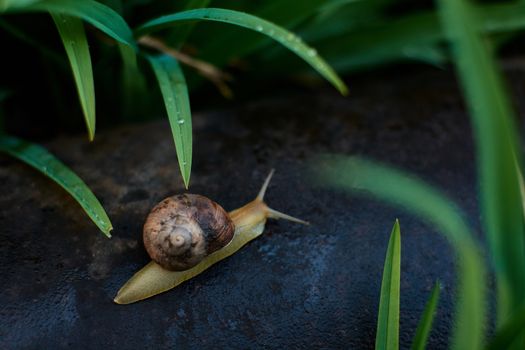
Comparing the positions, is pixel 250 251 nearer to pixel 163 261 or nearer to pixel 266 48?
pixel 163 261

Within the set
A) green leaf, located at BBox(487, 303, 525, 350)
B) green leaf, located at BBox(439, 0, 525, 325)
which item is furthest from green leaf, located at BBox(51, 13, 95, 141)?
green leaf, located at BBox(487, 303, 525, 350)

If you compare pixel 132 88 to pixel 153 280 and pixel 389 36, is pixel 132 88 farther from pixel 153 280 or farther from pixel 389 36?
pixel 389 36

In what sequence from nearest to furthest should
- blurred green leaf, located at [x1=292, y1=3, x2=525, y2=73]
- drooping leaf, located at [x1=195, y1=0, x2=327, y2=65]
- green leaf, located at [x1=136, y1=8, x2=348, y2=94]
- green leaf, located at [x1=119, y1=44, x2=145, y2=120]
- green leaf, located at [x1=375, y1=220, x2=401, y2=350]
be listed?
green leaf, located at [x1=375, y1=220, x2=401, y2=350] → green leaf, located at [x1=136, y1=8, x2=348, y2=94] → green leaf, located at [x1=119, y1=44, x2=145, y2=120] → drooping leaf, located at [x1=195, y1=0, x2=327, y2=65] → blurred green leaf, located at [x1=292, y1=3, x2=525, y2=73]

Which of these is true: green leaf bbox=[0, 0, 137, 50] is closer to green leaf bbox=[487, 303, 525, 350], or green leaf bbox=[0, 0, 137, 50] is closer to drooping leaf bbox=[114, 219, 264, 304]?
drooping leaf bbox=[114, 219, 264, 304]

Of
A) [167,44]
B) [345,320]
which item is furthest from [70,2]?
[345,320]

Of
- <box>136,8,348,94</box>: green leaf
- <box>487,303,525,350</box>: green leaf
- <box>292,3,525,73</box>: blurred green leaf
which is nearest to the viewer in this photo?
<box>487,303,525,350</box>: green leaf
